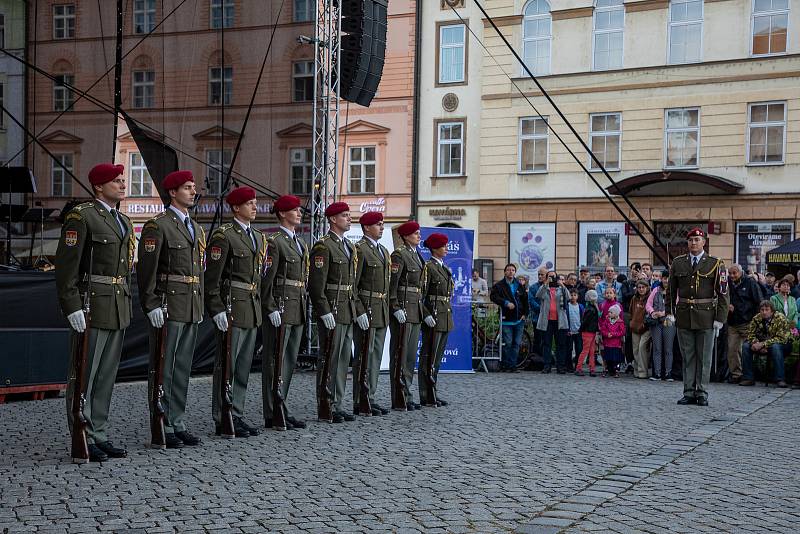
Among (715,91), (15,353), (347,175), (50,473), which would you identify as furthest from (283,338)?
(347,175)

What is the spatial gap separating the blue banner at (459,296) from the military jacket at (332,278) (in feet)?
18.7

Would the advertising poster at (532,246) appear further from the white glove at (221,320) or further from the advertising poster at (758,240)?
the white glove at (221,320)

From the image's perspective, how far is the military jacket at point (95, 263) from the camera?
24.2 feet

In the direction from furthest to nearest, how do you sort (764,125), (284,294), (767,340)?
(764,125) < (767,340) < (284,294)

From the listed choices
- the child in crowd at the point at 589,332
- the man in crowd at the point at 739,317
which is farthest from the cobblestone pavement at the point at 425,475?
the child in crowd at the point at 589,332

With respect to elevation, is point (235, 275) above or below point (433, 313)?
above

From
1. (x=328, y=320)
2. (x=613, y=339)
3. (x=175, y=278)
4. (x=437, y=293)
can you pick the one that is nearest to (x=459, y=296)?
(x=613, y=339)

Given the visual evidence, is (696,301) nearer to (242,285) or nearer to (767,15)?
(242,285)

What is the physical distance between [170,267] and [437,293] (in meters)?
4.19

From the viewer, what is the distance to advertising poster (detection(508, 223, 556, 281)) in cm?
3003

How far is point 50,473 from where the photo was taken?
692cm

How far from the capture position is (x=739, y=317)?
53.2 ft

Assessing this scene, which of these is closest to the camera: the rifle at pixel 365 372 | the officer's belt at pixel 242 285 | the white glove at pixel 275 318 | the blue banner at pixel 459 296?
the officer's belt at pixel 242 285

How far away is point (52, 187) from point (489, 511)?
11.7m
